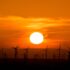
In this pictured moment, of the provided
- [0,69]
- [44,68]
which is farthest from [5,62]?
[44,68]

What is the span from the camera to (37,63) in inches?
Answer: 1893

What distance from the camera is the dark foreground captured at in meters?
47.2

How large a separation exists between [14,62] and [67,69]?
18.5 ft

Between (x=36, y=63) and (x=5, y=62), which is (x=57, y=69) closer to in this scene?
(x=36, y=63)

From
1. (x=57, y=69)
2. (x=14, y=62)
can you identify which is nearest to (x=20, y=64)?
(x=14, y=62)

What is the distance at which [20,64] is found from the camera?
1923 inches

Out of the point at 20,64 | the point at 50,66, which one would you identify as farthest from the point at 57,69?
the point at 20,64

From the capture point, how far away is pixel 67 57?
47.0 metres

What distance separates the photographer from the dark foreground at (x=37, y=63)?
1859 inches

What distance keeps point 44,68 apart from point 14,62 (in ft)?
10.8

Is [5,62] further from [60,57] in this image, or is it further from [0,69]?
[60,57]

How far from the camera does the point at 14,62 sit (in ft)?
157

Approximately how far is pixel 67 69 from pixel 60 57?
1861 mm

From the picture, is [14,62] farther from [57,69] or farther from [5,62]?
[57,69]
